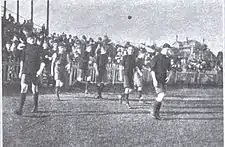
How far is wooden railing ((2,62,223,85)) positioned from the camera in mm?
2045

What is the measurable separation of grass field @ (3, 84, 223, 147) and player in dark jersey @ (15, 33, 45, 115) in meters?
0.04

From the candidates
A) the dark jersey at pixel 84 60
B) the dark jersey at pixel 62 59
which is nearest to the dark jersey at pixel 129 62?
the dark jersey at pixel 84 60

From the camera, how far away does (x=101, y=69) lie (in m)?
2.10

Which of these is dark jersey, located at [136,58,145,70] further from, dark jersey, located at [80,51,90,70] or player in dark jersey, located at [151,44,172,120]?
dark jersey, located at [80,51,90,70]

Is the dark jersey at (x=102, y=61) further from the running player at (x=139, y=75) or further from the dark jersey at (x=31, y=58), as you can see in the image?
the dark jersey at (x=31, y=58)

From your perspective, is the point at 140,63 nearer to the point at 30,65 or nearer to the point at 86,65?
the point at 86,65

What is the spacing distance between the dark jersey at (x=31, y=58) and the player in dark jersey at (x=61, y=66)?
0.28ft

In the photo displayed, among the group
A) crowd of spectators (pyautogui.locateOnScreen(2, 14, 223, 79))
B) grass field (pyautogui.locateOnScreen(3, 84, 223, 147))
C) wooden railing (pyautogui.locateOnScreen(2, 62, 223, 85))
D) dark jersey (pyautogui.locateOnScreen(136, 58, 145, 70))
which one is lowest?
grass field (pyautogui.locateOnScreen(3, 84, 223, 147))

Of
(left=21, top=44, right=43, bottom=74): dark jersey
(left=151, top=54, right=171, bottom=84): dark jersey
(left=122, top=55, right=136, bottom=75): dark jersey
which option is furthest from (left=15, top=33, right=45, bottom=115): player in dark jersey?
(left=151, top=54, right=171, bottom=84): dark jersey

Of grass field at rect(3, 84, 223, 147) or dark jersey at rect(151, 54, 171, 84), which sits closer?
grass field at rect(3, 84, 223, 147)

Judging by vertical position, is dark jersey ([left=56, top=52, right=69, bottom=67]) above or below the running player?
above

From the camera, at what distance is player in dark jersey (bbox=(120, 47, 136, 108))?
82.0 inches

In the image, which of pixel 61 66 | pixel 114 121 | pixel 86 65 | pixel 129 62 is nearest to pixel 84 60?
pixel 86 65

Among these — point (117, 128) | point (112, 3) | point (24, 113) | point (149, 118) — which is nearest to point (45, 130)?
point (24, 113)
